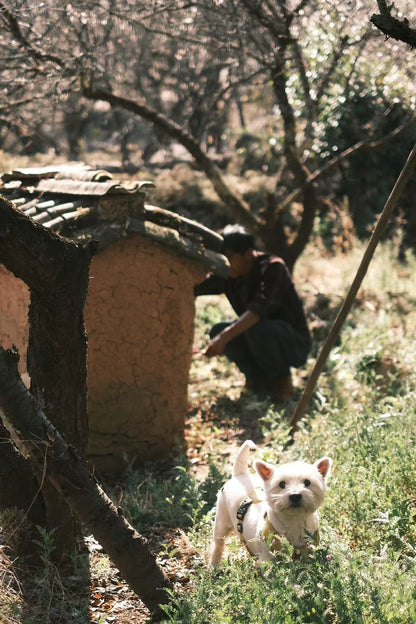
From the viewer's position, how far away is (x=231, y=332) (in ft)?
20.3

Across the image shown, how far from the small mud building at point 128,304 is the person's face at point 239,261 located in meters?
0.48

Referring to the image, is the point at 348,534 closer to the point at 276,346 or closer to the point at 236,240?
the point at 276,346

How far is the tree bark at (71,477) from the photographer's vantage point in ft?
10.1

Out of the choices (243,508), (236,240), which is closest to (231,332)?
(236,240)

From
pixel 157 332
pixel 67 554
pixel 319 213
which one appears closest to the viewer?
pixel 67 554

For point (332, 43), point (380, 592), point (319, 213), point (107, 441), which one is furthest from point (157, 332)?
point (319, 213)

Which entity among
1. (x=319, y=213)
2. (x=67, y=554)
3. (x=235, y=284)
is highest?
(x=319, y=213)

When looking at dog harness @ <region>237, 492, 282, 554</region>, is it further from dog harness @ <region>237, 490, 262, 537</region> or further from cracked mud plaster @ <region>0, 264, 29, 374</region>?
cracked mud plaster @ <region>0, 264, 29, 374</region>

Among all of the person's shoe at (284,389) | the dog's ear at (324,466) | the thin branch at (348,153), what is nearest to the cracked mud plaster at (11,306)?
the person's shoe at (284,389)

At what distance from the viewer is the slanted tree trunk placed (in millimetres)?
3217

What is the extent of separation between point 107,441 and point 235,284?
1.93 m

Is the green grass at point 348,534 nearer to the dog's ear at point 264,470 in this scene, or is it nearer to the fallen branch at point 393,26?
the dog's ear at point 264,470

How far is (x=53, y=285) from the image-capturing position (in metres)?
3.31

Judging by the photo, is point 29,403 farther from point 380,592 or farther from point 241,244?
point 241,244
